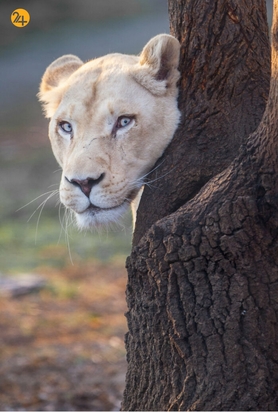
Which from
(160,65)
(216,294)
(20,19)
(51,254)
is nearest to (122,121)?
(160,65)

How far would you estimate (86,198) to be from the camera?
3.51 meters

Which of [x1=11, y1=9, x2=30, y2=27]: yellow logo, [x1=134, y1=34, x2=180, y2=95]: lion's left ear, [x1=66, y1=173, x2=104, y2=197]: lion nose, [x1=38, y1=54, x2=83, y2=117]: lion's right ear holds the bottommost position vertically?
[x1=66, y1=173, x2=104, y2=197]: lion nose

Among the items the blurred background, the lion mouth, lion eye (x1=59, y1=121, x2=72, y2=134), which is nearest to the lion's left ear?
lion eye (x1=59, y1=121, x2=72, y2=134)

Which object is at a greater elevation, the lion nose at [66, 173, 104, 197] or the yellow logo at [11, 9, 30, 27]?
the yellow logo at [11, 9, 30, 27]

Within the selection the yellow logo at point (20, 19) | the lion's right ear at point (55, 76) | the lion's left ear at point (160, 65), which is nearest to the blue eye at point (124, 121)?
the lion's left ear at point (160, 65)

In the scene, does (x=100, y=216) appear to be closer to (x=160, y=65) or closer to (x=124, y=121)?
(x=124, y=121)

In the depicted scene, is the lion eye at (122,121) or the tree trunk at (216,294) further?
the lion eye at (122,121)

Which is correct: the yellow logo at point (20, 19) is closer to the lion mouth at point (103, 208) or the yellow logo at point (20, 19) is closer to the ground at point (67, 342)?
the lion mouth at point (103, 208)

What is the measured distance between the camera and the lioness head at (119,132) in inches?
137

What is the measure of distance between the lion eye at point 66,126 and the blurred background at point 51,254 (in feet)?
1.50

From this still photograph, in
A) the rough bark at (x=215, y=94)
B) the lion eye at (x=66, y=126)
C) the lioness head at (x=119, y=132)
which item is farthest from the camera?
the lion eye at (x=66, y=126)

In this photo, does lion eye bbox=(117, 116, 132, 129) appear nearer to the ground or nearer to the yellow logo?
the yellow logo

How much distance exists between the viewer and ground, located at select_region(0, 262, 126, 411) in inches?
236

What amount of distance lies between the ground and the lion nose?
292cm
